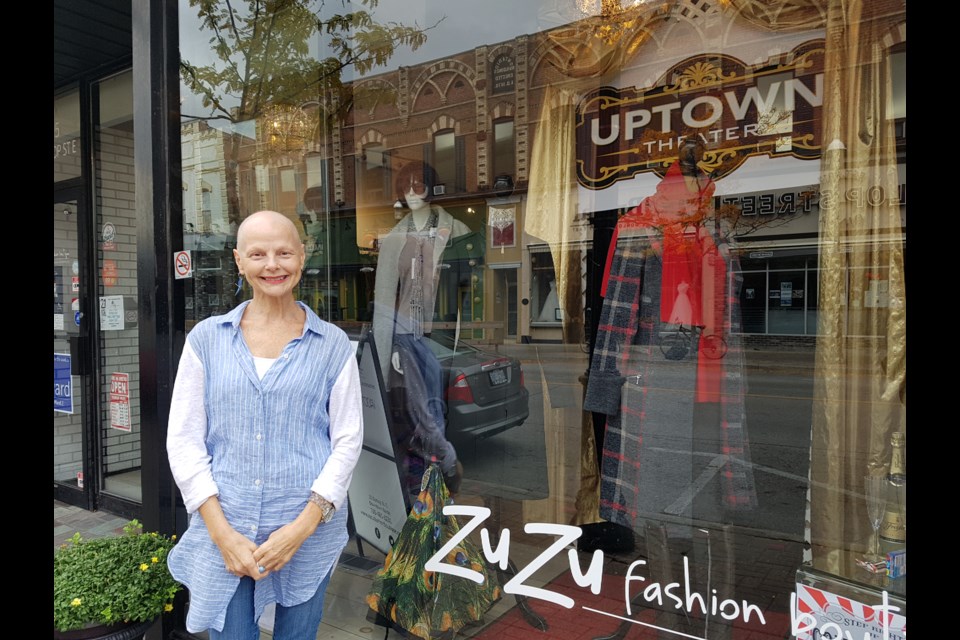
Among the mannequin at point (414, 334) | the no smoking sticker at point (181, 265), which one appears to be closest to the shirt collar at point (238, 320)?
the no smoking sticker at point (181, 265)

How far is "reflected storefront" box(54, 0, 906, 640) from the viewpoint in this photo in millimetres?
2092

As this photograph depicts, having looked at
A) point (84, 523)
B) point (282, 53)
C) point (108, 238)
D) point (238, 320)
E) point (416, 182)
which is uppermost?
point (282, 53)

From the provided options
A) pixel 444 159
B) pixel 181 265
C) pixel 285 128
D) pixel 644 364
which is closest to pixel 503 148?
pixel 444 159

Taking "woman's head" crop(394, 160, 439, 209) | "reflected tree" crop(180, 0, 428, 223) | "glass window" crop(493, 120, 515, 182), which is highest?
"reflected tree" crop(180, 0, 428, 223)

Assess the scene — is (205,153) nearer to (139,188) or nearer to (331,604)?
(139,188)

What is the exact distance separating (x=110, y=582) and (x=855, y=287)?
284 cm

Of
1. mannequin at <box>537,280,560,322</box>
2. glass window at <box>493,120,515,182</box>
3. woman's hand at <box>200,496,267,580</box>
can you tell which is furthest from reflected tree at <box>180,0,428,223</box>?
woman's hand at <box>200,496,267,580</box>

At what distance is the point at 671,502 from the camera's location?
2.44 m

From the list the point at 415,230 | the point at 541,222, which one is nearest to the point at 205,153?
the point at 415,230

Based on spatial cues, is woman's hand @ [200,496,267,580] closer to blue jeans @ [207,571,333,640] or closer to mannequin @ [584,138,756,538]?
blue jeans @ [207,571,333,640]

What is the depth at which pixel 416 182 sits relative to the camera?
3398 millimetres

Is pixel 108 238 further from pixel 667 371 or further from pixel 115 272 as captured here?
pixel 667 371

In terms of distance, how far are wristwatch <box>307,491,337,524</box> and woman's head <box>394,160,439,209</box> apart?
1963 mm
